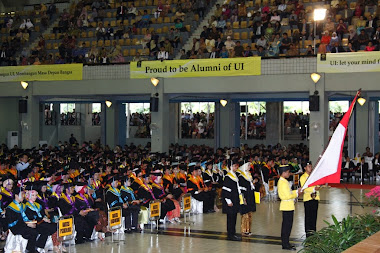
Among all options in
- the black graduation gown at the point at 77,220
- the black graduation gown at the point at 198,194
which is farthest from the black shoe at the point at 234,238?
the black graduation gown at the point at 198,194

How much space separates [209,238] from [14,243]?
4.50 metres

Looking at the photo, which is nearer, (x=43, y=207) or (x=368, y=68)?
(x=43, y=207)

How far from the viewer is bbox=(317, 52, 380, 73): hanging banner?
912 inches

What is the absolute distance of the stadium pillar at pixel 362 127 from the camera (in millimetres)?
30272

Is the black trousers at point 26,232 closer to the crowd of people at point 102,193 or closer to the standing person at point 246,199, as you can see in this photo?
the crowd of people at point 102,193

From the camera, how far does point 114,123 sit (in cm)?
3588

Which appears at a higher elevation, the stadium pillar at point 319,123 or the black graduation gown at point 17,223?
the stadium pillar at point 319,123

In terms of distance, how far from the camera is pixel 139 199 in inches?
650

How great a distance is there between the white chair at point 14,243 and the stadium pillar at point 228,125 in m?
20.2

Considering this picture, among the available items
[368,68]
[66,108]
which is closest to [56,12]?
[66,108]

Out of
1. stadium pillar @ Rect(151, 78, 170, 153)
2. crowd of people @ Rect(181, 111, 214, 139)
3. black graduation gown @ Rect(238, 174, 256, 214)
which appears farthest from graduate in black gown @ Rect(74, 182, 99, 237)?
crowd of people @ Rect(181, 111, 214, 139)

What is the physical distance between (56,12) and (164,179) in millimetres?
23168

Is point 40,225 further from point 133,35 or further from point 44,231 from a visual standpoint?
point 133,35

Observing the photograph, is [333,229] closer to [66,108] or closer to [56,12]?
[56,12]
